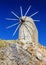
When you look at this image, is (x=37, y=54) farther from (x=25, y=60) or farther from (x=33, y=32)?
(x=33, y=32)

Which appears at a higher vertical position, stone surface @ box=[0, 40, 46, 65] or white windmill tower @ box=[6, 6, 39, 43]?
white windmill tower @ box=[6, 6, 39, 43]

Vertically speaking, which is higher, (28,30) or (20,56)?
(28,30)

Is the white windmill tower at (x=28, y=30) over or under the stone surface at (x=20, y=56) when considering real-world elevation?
over

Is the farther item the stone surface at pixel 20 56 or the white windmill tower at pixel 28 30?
the white windmill tower at pixel 28 30

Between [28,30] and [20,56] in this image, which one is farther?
[28,30]

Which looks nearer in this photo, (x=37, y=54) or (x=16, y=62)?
(x=16, y=62)

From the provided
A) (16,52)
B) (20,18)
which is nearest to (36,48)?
(16,52)

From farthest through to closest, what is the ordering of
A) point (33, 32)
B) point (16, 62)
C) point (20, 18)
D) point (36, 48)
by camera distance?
point (20, 18) < point (33, 32) < point (36, 48) < point (16, 62)

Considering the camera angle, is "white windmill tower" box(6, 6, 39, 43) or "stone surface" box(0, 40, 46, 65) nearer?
"stone surface" box(0, 40, 46, 65)

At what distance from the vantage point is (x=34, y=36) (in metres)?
79.2

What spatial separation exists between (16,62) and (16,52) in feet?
4.99

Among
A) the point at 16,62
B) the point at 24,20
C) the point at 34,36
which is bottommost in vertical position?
the point at 16,62

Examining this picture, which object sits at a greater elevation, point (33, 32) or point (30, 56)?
point (33, 32)

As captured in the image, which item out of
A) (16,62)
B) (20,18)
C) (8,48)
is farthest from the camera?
(20,18)
